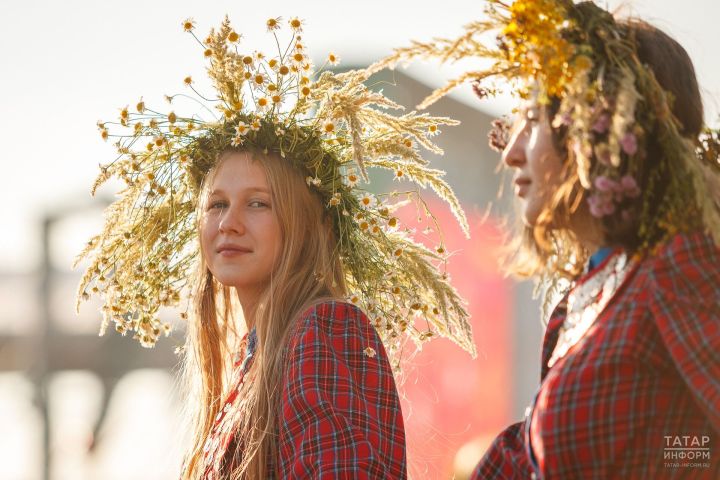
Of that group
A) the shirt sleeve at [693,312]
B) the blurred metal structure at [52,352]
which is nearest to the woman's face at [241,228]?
the shirt sleeve at [693,312]

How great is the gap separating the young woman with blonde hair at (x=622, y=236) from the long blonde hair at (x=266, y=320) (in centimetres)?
72

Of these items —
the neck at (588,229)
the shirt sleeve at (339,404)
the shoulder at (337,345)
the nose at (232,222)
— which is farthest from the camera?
the nose at (232,222)

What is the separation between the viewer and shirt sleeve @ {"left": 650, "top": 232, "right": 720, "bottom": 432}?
5.60ft

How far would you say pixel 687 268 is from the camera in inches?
70.9

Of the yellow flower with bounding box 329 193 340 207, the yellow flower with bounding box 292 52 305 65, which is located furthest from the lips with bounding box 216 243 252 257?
the yellow flower with bounding box 292 52 305 65

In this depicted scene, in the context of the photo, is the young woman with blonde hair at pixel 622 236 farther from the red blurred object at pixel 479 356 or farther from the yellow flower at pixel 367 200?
the red blurred object at pixel 479 356

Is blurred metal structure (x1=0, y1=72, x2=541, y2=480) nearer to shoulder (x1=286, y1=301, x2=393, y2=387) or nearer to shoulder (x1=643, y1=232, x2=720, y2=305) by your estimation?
shoulder (x1=286, y1=301, x2=393, y2=387)

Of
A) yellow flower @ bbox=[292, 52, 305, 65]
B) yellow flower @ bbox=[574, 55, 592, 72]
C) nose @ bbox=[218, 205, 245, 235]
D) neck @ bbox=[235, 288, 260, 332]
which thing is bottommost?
neck @ bbox=[235, 288, 260, 332]

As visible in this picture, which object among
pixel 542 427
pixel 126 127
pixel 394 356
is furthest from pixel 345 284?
pixel 542 427

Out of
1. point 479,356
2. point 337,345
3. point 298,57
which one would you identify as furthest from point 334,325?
point 479,356

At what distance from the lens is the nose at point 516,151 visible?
6.92 feet

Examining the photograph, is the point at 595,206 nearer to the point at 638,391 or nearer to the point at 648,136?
the point at 648,136

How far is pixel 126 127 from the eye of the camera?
3008 mm

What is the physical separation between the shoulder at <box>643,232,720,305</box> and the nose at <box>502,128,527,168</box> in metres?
0.38
